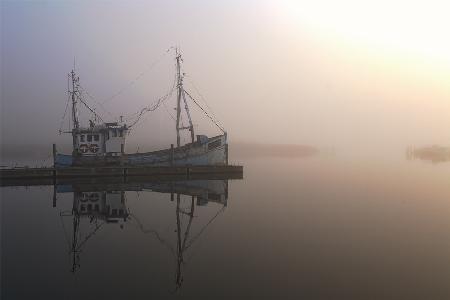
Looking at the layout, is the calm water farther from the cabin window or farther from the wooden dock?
the cabin window

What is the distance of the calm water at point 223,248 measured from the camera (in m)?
14.0

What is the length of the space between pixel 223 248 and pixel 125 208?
1399 centimetres

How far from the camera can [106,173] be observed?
2104 inches

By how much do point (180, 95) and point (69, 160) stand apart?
15841 millimetres

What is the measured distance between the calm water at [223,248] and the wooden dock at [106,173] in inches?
621

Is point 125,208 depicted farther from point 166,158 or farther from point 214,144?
point 214,144

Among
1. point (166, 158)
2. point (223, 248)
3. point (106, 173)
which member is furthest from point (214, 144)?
point (223, 248)

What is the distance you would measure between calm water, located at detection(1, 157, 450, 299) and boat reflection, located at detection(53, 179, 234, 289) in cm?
8

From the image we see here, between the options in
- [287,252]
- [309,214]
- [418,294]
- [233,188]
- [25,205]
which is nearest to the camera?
[418,294]

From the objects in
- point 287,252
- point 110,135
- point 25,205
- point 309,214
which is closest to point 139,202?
point 25,205

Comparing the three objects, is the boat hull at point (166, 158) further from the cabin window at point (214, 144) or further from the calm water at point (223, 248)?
the calm water at point (223, 248)

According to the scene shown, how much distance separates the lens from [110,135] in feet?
179

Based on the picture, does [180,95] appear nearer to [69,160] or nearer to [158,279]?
[69,160]

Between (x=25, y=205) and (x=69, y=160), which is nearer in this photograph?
(x=25, y=205)
